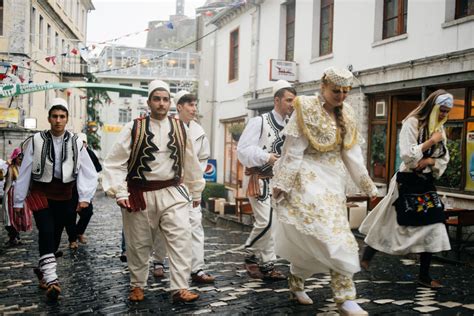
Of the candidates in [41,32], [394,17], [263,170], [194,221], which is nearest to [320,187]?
[263,170]

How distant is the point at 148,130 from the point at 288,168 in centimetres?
141

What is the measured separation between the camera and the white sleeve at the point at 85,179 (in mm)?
6066

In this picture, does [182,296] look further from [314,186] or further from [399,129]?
[399,129]

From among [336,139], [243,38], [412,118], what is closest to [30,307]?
[336,139]

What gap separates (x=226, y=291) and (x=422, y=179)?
2445 mm

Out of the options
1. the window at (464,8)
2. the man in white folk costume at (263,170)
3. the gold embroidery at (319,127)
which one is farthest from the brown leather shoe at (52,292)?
the window at (464,8)

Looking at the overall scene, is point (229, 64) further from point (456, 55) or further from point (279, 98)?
point (279, 98)

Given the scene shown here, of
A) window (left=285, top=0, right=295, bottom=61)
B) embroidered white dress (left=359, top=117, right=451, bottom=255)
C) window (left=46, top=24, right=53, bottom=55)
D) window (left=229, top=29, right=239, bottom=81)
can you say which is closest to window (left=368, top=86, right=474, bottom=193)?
embroidered white dress (left=359, top=117, right=451, bottom=255)

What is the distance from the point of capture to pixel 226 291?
575 cm

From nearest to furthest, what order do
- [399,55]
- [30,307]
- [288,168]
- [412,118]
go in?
[288,168] < [30,307] < [412,118] < [399,55]

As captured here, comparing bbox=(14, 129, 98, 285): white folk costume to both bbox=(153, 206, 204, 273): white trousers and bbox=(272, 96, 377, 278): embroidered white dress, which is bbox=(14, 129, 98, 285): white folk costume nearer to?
bbox=(153, 206, 204, 273): white trousers

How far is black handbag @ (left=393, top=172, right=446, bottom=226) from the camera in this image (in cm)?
620

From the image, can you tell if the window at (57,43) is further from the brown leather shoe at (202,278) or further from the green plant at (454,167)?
the brown leather shoe at (202,278)

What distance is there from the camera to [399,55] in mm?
12164
